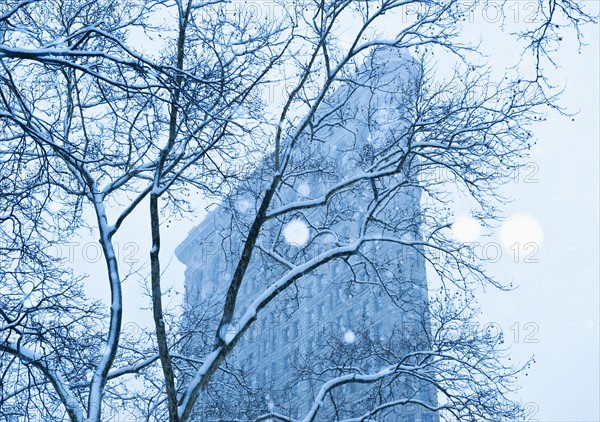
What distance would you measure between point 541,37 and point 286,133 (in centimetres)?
538

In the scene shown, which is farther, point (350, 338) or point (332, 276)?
point (332, 276)

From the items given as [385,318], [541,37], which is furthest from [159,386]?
[385,318]

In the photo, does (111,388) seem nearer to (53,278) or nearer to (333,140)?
(53,278)

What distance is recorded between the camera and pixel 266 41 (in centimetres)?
1044

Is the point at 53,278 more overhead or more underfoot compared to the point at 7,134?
more underfoot

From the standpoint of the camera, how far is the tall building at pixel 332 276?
1195 centimetres

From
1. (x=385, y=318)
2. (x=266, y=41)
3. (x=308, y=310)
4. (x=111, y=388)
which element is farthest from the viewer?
(x=308, y=310)

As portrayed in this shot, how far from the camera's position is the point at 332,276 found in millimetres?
55344

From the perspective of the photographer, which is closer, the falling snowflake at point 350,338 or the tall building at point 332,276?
the tall building at point 332,276

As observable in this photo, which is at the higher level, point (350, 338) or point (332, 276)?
point (332, 276)

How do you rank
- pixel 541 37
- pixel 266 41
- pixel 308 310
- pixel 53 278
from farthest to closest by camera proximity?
1. pixel 308 310
2. pixel 266 41
3. pixel 53 278
4. pixel 541 37

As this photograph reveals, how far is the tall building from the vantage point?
12.0 meters

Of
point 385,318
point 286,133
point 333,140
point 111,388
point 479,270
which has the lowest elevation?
point 111,388

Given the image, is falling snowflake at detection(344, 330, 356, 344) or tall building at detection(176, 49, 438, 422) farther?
falling snowflake at detection(344, 330, 356, 344)
